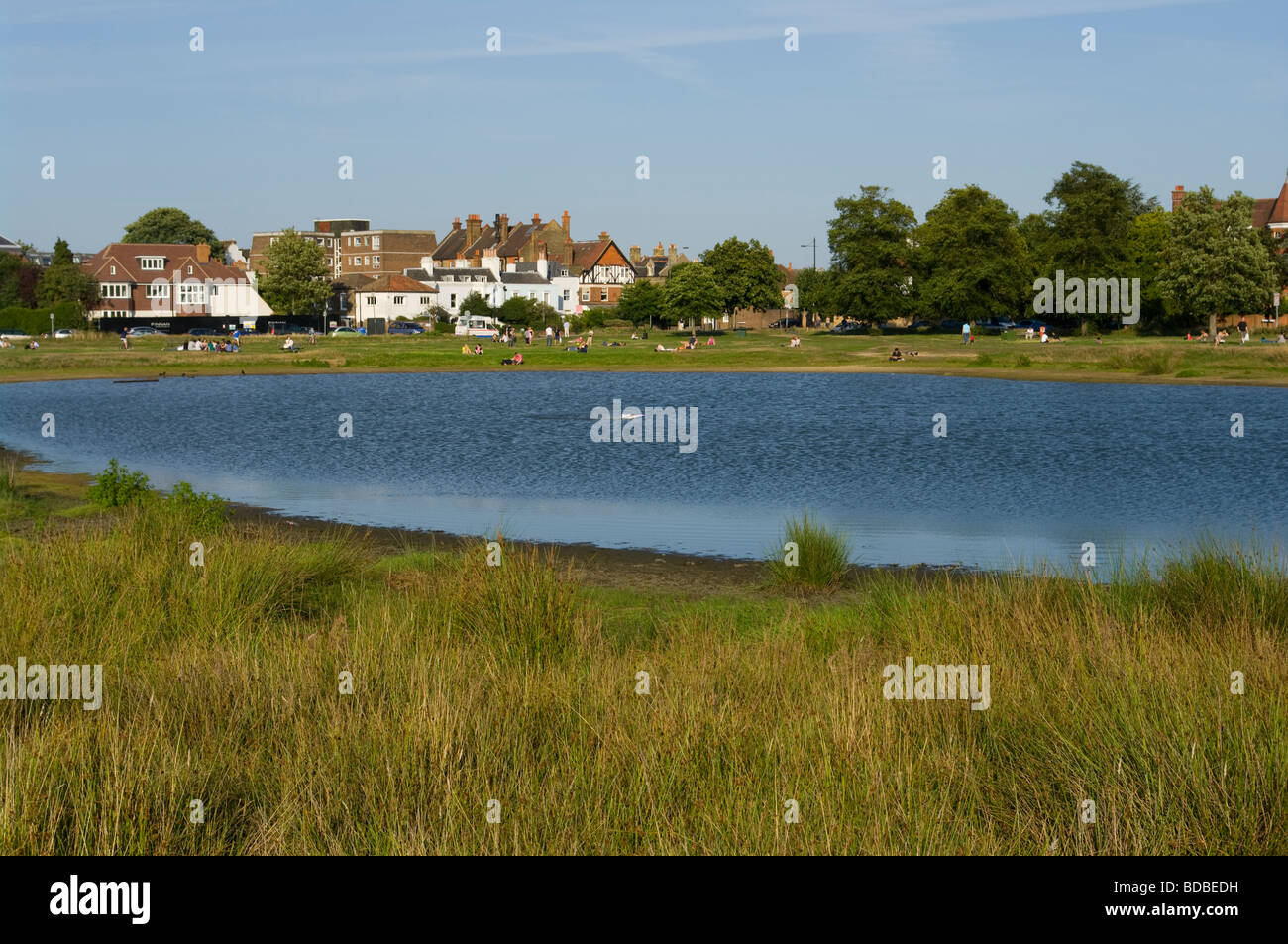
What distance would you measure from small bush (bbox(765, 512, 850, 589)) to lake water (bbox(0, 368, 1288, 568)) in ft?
7.77

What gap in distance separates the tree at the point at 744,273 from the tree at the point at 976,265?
43.7 ft

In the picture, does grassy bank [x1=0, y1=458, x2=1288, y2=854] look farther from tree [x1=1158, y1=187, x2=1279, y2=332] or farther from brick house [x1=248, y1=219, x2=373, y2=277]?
brick house [x1=248, y1=219, x2=373, y2=277]

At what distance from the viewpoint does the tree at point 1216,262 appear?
8281cm

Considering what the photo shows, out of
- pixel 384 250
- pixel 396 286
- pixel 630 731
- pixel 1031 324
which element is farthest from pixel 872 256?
pixel 630 731

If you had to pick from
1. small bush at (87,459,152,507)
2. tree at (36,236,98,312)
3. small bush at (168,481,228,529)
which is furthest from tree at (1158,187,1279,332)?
tree at (36,236,98,312)

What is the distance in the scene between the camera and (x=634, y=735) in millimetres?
6852

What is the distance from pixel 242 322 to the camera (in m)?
107

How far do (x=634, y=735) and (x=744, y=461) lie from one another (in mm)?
26124

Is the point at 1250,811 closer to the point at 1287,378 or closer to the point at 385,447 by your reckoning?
the point at 385,447

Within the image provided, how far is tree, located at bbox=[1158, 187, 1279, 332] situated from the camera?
8281 centimetres

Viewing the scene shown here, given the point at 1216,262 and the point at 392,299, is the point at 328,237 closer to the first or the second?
the point at 392,299

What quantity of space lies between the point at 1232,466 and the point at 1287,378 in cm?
3336
